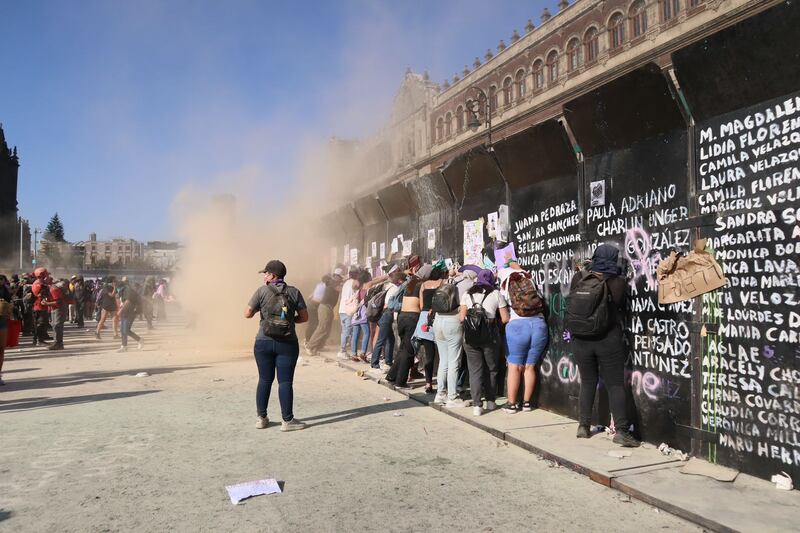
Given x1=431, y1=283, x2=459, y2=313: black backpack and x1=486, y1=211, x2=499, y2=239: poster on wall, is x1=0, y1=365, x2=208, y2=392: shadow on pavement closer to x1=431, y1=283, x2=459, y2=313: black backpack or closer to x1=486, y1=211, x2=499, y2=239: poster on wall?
x1=431, y1=283, x2=459, y2=313: black backpack

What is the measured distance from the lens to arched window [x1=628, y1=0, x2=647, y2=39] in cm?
2684

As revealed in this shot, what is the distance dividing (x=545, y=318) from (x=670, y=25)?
2487 cm

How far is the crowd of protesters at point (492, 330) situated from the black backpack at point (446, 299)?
0.04ft

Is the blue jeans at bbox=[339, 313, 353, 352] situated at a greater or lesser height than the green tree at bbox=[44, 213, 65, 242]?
lesser

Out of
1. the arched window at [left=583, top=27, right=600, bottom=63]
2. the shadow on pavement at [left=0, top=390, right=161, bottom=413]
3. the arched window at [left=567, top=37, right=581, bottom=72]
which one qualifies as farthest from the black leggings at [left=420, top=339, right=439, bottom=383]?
the arched window at [left=567, top=37, right=581, bottom=72]

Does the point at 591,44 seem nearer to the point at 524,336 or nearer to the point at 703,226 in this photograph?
the point at 524,336

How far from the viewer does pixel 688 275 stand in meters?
4.37

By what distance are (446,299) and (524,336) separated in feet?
3.29

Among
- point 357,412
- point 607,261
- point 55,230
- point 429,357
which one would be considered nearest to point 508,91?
point 429,357

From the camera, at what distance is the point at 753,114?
4.00 metres

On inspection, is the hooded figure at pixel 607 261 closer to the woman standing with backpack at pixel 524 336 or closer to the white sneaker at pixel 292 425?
the woman standing with backpack at pixel 524 336

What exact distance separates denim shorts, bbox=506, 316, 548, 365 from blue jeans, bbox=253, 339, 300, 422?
2454 millimetres

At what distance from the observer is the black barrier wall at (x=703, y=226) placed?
3.72 meters

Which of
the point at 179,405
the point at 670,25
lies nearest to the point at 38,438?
the point at 179,405
